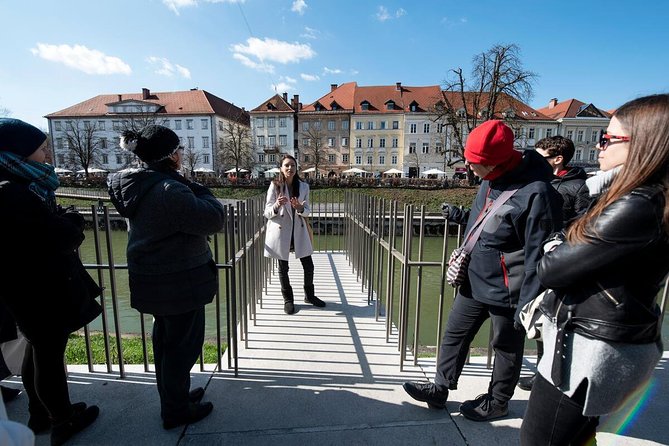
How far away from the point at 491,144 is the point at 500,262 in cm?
65

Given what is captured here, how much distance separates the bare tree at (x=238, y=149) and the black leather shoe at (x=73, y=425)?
41.5 m

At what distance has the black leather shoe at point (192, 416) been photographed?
2.08 m

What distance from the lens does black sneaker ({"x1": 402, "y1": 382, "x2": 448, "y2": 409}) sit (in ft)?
7.59

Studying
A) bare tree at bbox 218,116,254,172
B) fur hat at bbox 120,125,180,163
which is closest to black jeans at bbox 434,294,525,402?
fur hat at bbox 120,125,180,163

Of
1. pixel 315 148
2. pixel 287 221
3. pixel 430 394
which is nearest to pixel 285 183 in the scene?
pixel 287 221

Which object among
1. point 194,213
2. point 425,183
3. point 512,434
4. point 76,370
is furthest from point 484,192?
point 425,183

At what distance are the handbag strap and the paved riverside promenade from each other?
3.67 feet

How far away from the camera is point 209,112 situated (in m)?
47.4

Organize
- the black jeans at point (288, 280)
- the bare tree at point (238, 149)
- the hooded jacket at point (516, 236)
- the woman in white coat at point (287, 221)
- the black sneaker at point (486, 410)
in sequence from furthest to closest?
the bare tree at point (238, 149) < the black jeans at point (288, 280) < the woman in white coat at point (287, 221) < the black sneaker at point (486, 410) < the hooded jacket at point (516, 236)

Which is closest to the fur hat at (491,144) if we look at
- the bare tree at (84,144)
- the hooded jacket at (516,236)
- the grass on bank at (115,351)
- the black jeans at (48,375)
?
the hooded jacket at (516,236)

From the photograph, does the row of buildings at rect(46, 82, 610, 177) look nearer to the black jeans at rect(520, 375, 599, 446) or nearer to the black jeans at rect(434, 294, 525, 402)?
the black jeans at rect(434, 294, 525, 402)

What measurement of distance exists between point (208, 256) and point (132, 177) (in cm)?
59

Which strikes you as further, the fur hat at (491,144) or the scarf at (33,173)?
the fur hat at (491,144)

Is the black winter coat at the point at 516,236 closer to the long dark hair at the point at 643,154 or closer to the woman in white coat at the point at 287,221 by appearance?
the long dark hair at the point at 643,154
